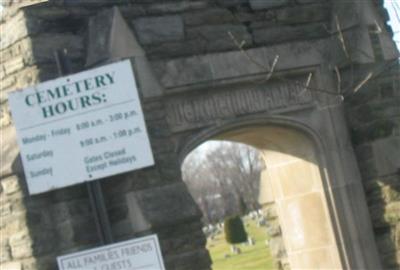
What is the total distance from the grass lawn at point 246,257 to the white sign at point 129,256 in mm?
15209

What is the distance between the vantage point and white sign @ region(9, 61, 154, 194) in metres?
6.30

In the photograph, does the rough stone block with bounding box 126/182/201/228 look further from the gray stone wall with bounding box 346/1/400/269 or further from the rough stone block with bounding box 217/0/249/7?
the gray stone wall with bounding box 346/1/400/269

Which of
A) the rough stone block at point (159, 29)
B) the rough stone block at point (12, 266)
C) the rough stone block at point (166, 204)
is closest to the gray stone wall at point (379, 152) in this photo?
the rough stone block at point (159, 29)

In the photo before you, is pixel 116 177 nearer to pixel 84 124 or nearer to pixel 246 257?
pixel 84 124

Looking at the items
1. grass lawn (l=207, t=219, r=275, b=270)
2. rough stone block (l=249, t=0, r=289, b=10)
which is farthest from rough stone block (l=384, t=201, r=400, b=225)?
grass lawn (l=207, t=219, r=275, b=270)

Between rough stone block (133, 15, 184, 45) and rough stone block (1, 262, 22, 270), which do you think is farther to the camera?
rough stone block (133, 15, 184, 45)

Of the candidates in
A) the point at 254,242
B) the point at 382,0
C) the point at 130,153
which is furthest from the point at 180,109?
the point at 254,242

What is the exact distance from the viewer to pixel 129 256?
19.7ft

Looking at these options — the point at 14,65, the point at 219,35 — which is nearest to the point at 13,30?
the point at 14,65

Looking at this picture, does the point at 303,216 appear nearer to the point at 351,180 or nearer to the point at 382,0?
the point at 351,180

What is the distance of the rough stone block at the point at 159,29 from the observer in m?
8.20

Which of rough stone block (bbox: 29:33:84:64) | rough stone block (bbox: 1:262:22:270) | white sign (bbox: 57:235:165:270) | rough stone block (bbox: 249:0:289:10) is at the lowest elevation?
white sign (bbox: 57:235:165:270)

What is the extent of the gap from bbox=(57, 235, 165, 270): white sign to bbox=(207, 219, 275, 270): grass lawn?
599 inches

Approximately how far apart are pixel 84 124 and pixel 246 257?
2226 cm
